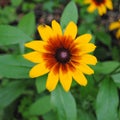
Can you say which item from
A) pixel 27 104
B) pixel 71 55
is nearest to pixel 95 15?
pixel 27 104

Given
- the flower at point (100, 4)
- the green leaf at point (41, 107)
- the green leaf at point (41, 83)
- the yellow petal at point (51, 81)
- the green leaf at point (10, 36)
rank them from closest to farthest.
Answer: the yellow petal at point (51, 81) < the green leaf at point (41, 83) < the green leaf at point (10, 36) < the green leaf at point (41, 107) < the flower at point (100, 4)

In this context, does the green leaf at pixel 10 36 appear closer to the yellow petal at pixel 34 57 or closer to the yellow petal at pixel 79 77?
the yellow petal at pixel 34 57

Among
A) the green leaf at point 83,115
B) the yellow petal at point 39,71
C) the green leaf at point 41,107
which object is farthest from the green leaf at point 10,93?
the yellow petal at point 39,71

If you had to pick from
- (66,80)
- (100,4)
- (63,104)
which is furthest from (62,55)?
(100,4)

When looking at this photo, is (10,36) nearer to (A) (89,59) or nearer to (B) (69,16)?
(B) (69,16)

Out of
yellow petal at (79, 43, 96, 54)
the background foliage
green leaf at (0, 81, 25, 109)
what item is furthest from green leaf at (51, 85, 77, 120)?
green leaf at (0, 81, 25, 109)

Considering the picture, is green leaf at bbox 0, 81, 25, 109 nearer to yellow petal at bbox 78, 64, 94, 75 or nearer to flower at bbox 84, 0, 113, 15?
yellow petal at bbox 78, 64, 94, 75
